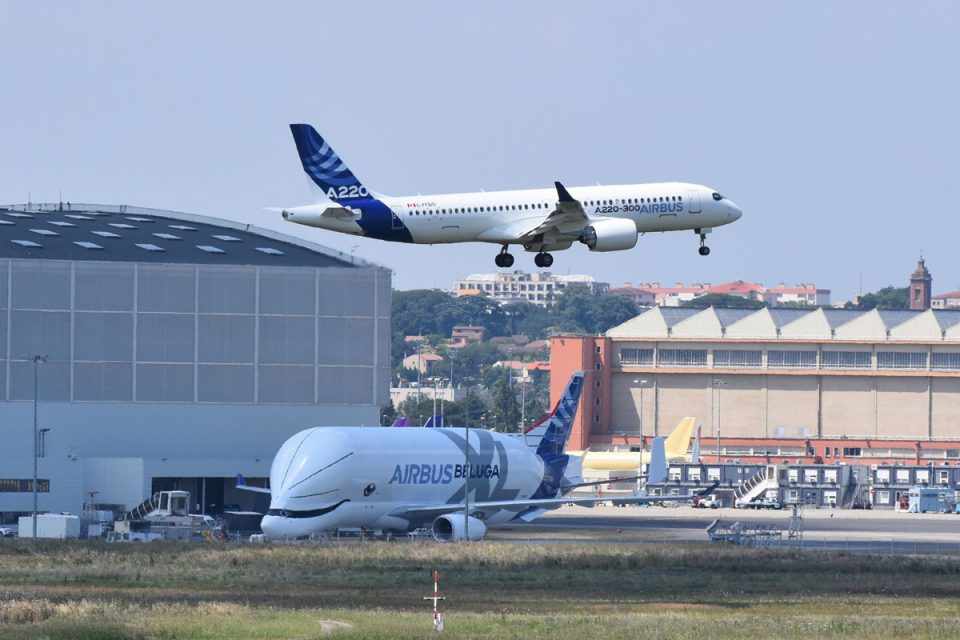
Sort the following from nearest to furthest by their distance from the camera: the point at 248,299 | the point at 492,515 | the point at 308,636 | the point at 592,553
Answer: the point at 308,636, the point at 592,553, the point at 492,515, the point at 248,299

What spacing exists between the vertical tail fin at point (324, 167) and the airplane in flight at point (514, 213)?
4cm

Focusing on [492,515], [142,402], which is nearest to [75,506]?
[142,402]

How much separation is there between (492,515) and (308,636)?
60.5m

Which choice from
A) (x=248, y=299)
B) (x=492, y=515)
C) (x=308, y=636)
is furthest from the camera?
(x=248, y=299)

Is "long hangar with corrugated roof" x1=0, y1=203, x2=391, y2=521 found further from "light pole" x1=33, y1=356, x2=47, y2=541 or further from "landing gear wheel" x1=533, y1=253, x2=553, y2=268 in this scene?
"landing gear wheel" x1=533, y1=253, x2=553, y2=268

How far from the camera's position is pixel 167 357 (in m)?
130

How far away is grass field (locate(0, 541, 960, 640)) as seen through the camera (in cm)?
5634

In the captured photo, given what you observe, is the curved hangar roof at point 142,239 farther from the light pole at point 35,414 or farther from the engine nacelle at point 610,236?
the engine nacelle at point 610,236

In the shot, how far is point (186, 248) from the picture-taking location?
135 m

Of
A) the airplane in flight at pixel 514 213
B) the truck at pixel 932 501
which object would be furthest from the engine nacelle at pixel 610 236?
the truck at pixel 932 501

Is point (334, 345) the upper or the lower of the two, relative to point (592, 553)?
upper

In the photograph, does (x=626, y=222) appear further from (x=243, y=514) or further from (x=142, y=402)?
(x=142, y=402)

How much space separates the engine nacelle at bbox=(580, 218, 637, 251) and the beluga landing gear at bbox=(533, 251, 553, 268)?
7.66ft

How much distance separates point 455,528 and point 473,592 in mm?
35224
